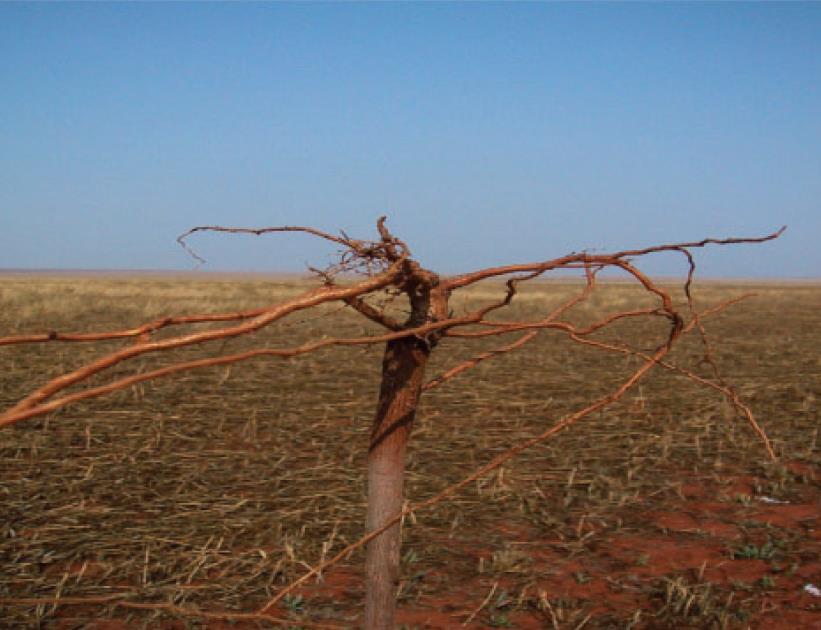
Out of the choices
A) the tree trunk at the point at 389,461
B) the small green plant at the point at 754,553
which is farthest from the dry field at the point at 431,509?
the tree trunk at the point at 389,461

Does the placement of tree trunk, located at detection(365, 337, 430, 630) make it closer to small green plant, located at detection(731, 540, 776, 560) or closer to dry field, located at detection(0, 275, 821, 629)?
dry field, located at detection(0, 275, 821, 629)

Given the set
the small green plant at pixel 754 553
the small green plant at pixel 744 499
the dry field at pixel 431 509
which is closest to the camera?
the dry field at pixel 431 509

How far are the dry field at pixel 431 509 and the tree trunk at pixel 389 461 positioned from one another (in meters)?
0.26

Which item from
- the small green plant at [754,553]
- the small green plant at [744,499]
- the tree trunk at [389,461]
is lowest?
the small green plant at [754,553]

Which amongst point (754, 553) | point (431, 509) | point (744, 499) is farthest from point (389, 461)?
point (744, 499)

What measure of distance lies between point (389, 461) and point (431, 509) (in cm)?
210

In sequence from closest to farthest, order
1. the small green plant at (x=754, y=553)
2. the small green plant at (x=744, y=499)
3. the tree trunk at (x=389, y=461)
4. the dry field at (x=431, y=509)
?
the tree trunk at (x=389, y=461)
the dry field at (x=431, y=509)
the small green plant at (x=754, y=553)
the small green plant at (x=744, y=499)

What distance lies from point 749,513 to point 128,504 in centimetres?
324

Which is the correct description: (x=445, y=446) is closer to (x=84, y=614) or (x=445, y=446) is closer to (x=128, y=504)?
(x=128, y=504)

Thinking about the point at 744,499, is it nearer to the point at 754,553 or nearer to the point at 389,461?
the point at 754,553

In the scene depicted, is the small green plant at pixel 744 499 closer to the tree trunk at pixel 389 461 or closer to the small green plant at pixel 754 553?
the small green plant at pixel 754 553

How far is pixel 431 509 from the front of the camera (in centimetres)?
359

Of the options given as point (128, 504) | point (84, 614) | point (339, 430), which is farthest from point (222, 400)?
point (84, 614)

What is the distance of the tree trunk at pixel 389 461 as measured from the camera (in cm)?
157
